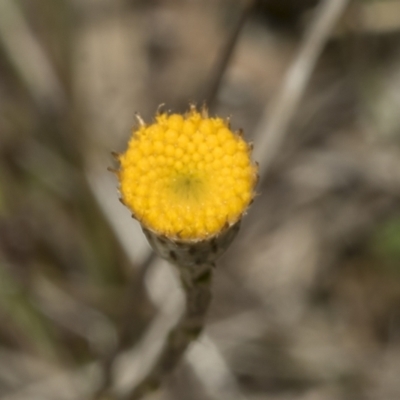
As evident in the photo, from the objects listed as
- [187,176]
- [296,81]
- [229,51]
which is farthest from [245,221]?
[187,176]

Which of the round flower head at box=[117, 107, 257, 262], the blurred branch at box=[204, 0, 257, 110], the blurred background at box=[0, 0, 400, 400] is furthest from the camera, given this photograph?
the blurred background at box=[0, 0, 400, 400]

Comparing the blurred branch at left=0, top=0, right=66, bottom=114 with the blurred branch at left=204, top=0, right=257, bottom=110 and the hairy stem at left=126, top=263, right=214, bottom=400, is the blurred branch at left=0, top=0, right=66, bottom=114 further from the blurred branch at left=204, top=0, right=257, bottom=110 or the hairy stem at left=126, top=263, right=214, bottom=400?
the hairy stem at left=126, top=263, right=214, bottom=400

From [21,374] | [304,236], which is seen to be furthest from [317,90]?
[21,374]

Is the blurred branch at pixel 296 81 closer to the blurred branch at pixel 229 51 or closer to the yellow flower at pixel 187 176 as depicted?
the blurred branch at pixel 229 51

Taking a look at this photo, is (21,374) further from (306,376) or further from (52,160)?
(306,376)

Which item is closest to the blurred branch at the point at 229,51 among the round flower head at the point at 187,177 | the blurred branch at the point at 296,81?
the blurred branch at the point at 296,81

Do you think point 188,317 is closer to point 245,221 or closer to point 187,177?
point 187,177

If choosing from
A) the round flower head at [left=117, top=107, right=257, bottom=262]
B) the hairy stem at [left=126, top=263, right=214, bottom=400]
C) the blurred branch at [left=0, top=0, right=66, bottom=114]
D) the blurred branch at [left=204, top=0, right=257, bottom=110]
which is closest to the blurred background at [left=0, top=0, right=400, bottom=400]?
the blurred branch at [left=0, top=0, right=66, bottom=114]
